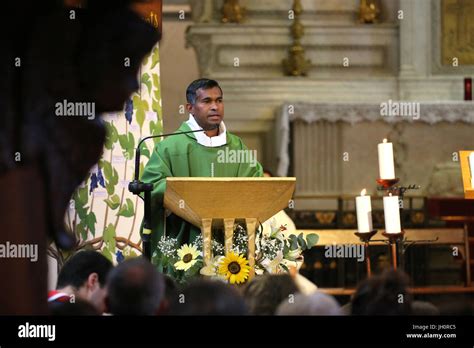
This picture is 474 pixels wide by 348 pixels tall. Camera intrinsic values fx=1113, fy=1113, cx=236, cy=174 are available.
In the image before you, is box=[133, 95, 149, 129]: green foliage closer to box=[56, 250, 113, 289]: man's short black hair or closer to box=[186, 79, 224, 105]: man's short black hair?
box=[186, 79, 224, 105]: man's short black hair

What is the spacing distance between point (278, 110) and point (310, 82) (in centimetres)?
56

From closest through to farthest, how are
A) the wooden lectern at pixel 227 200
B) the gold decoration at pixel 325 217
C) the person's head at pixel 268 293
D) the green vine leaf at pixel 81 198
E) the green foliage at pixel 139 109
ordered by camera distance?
the person's head at pixel 268 293 < the wooden lectern at pixel 227 200 < the green vine leaf at pixel 81 198 < the green foliage at pixel 139 109 < the gold decoration at pixel 325 217

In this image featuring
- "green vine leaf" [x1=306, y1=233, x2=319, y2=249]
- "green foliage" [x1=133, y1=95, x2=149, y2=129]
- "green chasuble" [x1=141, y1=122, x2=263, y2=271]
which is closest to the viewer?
"green vine leaf" [x1=306, y1=233, x2=319, y2=249]

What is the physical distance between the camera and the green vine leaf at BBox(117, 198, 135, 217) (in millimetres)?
5797

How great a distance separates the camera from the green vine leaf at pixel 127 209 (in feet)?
19.0

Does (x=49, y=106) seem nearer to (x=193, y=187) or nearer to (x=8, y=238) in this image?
(x=8, y=238)

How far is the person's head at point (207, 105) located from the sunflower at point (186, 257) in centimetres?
79

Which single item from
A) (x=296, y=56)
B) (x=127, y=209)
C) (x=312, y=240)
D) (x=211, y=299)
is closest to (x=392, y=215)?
(x=312, y=240)

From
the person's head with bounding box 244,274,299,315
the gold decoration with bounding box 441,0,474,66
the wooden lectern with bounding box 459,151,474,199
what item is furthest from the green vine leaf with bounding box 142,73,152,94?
the gold decoration with bounding box 441,0,474,66

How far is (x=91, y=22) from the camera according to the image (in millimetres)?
2227

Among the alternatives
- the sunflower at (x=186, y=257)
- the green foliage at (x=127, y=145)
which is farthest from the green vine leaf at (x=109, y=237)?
the sunflower at (x=186, y=257)

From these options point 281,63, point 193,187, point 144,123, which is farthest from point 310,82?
point 193,187

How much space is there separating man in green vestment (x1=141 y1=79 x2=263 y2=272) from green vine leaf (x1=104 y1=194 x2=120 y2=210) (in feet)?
1.29

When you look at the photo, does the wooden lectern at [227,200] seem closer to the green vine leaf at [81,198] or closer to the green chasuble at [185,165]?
the green chasuble at [185,165]
